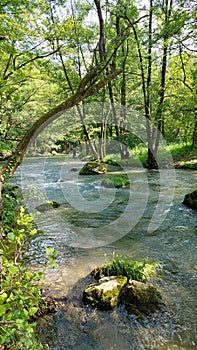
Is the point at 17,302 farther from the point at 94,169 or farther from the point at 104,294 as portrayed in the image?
the point at 94,169

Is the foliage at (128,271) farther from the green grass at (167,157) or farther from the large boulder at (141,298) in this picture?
the green grass at (167,157)

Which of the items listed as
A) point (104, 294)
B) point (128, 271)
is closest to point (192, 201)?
point (128, 271)

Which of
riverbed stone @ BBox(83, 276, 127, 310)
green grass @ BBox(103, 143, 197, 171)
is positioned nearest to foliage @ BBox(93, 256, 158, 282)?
riverbed stone @ BBox(83, 276, 127, 310)

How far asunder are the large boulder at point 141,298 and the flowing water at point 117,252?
118mm

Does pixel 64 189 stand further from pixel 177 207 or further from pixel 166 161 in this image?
pixel 166 161

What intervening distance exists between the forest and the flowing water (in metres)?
0.57

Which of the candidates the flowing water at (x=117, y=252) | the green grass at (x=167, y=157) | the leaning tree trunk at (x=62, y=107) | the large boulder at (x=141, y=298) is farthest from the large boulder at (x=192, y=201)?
the green grass at (x=167, y=157)

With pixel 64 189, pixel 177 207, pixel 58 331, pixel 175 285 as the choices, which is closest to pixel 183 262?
pixel 175 285

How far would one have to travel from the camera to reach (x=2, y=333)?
1472 millimetres

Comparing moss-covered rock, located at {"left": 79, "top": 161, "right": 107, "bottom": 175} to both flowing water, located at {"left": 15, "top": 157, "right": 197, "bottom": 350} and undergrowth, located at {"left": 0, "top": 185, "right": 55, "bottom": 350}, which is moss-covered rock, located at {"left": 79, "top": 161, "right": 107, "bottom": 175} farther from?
undergrowth, located at {"left": 0, "top": 185, "right": 55, "bottom": 350}

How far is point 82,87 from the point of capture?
2.62m

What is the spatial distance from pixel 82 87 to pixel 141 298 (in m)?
2.87

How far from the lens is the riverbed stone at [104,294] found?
11.3ft

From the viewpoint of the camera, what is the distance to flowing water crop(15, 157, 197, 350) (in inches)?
118
